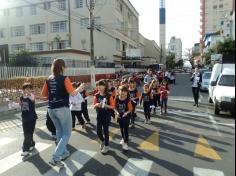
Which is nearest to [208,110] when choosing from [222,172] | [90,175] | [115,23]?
[222,172]

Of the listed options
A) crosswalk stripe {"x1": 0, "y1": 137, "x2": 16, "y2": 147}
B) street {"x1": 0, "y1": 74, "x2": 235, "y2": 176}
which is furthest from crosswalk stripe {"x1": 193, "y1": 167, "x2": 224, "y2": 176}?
crosswalk stripe {"x1": 0, "y1": 137, "x2": 16, "y2": 147}

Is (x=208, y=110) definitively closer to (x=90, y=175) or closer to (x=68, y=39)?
(x=90, y=175)

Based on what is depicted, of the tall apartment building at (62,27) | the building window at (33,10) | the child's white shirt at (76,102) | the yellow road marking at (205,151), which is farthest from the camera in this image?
the building window at (33,10)

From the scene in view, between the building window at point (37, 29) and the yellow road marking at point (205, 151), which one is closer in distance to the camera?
the yellow road marking at point (205, 151)

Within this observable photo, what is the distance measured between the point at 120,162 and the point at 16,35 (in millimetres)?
57328

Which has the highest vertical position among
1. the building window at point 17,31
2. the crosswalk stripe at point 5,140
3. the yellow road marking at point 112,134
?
the building window at point 17,31

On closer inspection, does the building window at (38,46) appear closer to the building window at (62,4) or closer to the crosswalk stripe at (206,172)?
the building window at (62,4)

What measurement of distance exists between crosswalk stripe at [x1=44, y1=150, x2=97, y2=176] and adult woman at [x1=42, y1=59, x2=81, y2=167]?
0.53 ft

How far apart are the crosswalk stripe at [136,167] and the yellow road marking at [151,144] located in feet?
2.92

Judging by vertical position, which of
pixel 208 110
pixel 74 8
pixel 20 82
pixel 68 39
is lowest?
pixel 208 110

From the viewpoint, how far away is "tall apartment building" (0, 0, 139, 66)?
163 ft

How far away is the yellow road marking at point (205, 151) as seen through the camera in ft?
19.5

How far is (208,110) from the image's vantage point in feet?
41.2

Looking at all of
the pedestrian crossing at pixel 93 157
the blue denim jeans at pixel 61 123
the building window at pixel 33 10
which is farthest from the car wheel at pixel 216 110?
the building window at pixel 33 10
